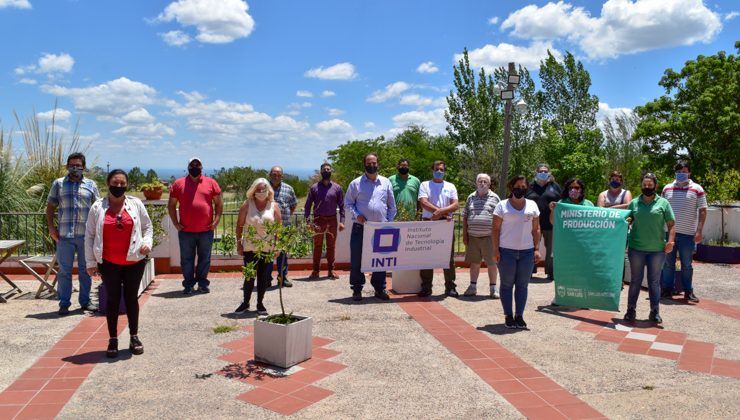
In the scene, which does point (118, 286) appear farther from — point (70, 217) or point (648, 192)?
point (648, 192)

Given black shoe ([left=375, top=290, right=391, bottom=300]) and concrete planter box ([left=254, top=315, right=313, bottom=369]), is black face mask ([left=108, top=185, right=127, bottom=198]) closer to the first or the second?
concrete planter box ([left=254, top=315, right=313, bottom=369])

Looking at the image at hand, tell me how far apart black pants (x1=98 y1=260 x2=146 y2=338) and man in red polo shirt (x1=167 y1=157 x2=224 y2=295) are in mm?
2567

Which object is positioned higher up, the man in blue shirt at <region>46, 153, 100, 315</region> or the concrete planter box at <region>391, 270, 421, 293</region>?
the man in blue shirt at <region>46, 153, 100, 315</region>

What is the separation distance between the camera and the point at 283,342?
4746 millimetres

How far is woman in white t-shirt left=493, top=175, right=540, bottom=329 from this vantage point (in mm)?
6039

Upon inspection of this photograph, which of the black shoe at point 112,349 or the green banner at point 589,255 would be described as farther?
the green banner at point 589,255

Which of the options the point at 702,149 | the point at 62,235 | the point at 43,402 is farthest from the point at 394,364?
the point at 702,149

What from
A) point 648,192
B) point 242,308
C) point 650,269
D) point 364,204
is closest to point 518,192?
point 648,192

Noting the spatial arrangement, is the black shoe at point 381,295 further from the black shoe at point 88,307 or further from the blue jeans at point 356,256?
the black shoe at point 88,307

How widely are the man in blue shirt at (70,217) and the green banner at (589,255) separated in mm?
5512

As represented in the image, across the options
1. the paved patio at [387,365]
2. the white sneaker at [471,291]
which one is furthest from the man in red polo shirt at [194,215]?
the white sneaker at [471,291]

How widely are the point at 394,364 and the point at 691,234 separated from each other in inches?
192

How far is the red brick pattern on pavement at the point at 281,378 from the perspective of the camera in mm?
4086

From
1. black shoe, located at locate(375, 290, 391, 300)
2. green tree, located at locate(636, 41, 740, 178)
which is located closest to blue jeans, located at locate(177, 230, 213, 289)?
black shoe, located at locate(375, 290, 391, 300)
